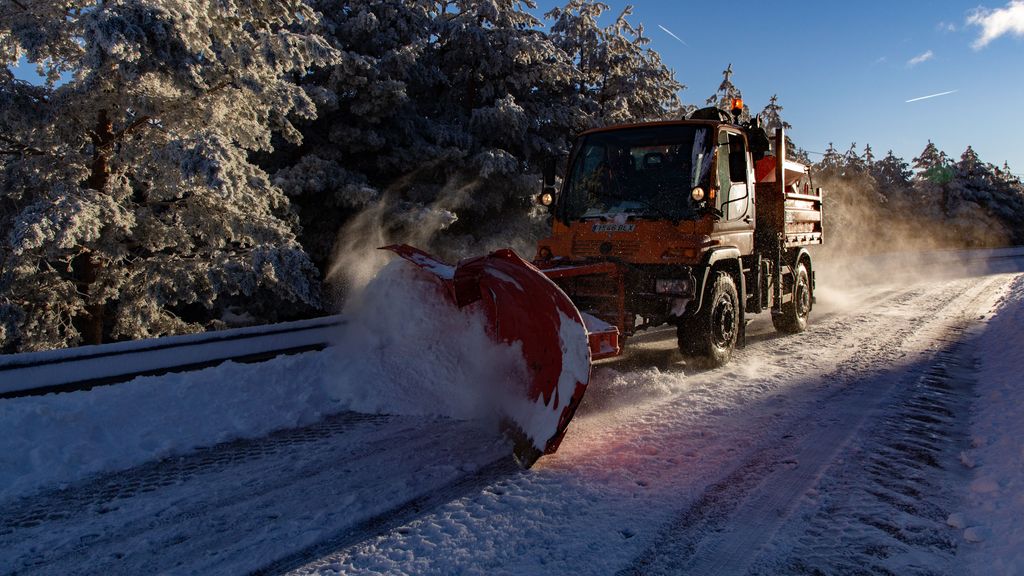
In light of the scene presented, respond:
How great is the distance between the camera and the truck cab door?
21.5 feet

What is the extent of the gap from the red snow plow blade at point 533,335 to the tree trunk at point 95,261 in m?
6.61

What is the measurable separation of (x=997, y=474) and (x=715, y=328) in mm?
→ 3176

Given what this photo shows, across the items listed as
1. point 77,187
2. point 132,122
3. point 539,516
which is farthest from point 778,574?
point 132,122

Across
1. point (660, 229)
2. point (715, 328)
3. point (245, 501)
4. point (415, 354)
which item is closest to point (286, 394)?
point (415, 354)

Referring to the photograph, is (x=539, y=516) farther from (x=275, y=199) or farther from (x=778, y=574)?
(x=275, y=199)

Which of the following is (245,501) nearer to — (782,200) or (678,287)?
(678,287)

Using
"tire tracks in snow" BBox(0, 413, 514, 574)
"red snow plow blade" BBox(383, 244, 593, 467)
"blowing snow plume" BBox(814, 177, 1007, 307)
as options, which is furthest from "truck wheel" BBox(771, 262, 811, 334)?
"blowing snow plume" BBox(814, 177, 1007, 307)

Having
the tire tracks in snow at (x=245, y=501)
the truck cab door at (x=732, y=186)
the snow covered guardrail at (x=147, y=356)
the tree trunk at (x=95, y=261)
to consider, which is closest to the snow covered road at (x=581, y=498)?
the tire tracks in snow at (x=245, y=501)

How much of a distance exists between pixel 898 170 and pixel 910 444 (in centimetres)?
6062

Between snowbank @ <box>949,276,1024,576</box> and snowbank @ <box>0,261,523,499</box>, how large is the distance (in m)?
2.71

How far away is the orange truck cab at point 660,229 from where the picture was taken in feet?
20.2

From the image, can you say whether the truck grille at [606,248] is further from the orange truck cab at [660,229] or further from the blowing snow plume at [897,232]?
the blowing snow plume at [897,232]

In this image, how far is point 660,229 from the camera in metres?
6.34

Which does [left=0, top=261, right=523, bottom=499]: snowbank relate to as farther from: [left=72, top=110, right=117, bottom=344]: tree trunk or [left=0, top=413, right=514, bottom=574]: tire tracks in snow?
[left=72, top=110, right=117, bottom=344]: tree trunk
